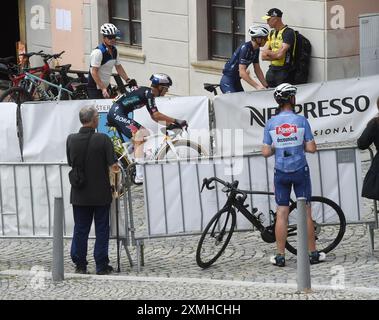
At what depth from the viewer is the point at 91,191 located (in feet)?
43.0

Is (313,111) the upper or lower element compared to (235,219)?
upper

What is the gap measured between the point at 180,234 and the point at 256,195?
877mm

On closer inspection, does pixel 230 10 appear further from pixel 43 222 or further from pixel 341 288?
pixel 341 288

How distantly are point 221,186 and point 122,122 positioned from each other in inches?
140

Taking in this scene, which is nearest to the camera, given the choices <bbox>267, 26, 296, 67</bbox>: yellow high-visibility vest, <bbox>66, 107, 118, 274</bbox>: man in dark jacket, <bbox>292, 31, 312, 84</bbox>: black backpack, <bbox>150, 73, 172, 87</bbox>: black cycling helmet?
<bbox>66, 107, 118, 274</bbox>: man in dark jacket

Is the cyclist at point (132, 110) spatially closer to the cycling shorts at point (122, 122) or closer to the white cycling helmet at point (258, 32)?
the cycling shorts at point (122, 122)

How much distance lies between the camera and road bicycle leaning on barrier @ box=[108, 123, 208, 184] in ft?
54.5

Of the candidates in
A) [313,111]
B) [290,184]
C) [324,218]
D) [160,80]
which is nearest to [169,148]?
[160,80]

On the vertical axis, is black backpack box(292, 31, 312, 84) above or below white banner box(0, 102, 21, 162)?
above

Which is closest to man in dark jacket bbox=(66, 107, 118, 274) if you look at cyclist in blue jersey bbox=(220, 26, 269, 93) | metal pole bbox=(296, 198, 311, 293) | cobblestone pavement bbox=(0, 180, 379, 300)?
cobblestone pavement bbox=(0, 180, 379, 300)

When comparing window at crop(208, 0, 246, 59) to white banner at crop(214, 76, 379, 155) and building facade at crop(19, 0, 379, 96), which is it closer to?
building facade at crop(19, 0, 379, 96)

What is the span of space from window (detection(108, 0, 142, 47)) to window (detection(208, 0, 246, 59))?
1.99 meters

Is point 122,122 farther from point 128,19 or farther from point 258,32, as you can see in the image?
point 128,19

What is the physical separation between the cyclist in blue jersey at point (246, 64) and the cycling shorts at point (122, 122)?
2.10 m
